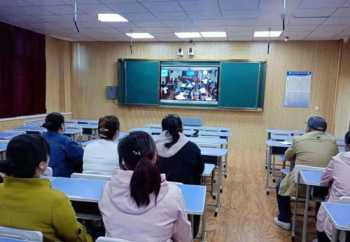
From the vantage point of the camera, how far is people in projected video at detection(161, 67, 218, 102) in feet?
25.0

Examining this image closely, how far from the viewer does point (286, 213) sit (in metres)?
3.21

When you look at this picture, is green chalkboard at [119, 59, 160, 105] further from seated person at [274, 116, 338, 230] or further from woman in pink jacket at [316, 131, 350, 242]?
woman in pink jacket at [316, 131, 350, 242]

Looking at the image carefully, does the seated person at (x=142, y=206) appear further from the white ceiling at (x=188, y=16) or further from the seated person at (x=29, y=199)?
the white ceiling at (x=188, y=16)

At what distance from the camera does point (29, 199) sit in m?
1.26

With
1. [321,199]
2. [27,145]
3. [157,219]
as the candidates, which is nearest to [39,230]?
[27,145]

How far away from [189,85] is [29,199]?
264 inches

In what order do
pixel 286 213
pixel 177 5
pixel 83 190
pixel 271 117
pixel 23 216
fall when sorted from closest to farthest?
pixel 23 216 → pixel 83 190 → pixel 286 213 → pixel 177 5 → pixel 271 117

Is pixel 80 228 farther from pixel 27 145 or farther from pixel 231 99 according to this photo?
pixel 231 99

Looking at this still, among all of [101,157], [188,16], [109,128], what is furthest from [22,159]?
[188,16]

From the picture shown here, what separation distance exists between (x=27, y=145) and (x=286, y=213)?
279cm

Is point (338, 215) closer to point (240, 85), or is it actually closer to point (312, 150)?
point (312, 150)

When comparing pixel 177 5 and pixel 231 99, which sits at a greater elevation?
pixel 177 5

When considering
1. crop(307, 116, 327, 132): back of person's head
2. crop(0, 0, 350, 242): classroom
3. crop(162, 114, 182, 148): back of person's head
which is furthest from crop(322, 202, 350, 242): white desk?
crop(307, 116, 327, 132): back of person's head

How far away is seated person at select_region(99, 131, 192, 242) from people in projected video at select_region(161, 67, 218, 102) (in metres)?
6.41
